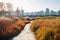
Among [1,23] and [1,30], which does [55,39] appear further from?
[1,23]

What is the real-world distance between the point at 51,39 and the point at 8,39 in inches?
273

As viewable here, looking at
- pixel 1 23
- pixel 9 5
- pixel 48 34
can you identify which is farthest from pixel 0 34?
pixel 9 5

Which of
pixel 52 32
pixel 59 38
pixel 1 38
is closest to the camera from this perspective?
pixel 59 38

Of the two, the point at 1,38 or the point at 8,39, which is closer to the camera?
the point at 1,38

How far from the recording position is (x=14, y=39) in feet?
65.6

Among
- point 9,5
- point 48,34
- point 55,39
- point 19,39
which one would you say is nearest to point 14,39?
point 19,39

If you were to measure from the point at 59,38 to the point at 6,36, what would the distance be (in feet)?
25.0

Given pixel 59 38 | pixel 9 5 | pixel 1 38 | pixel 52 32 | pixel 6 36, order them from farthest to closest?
pixel 9 5
pixel 6 36
pixel 1 38
pixel 52 32
pixel 59 38

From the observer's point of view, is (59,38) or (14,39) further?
(14,39)

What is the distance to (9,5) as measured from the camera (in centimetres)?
8050

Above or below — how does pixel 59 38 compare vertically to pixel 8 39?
above

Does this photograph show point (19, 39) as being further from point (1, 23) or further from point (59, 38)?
point (59, 38)

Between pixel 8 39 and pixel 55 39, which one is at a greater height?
pixel 55 39

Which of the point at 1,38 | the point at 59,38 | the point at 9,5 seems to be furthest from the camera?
the point at 9,5
